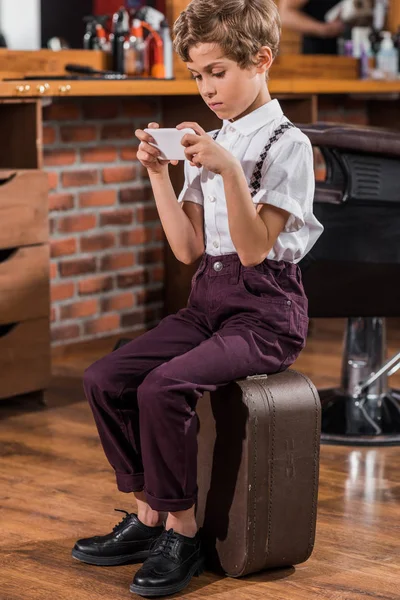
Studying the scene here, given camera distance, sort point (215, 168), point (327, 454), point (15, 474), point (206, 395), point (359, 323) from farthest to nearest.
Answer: point (359, 323) → point (327, 454) → point (15, 474) → point (206, 395) → point (215, 168)

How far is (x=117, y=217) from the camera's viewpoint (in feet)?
13.0

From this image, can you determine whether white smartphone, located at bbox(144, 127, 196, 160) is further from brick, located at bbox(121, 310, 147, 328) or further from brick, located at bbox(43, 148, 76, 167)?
brick, located at bbox(121, 310, 147, 328)

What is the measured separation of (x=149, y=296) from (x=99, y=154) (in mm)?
580

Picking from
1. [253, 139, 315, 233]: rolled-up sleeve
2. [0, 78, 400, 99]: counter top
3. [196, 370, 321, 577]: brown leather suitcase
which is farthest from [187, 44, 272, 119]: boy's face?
[0, 78, 400, 99]: counter top

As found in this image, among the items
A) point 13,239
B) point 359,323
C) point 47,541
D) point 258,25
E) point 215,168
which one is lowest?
point 47,541

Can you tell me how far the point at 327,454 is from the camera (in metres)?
2.67

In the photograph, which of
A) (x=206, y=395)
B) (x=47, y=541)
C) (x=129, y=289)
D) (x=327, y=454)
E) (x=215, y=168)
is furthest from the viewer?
(x=129, y=289)

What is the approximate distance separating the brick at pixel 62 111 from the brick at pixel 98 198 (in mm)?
268

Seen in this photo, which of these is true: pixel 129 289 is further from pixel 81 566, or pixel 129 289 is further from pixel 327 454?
pixel 81 566

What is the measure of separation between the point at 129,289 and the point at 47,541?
6.65ft

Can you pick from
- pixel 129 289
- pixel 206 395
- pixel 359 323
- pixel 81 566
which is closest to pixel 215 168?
pixel 206 395

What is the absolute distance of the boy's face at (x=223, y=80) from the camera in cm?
187

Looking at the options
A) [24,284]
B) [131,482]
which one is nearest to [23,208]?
[24,284]

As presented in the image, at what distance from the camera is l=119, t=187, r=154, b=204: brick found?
3974 mm
